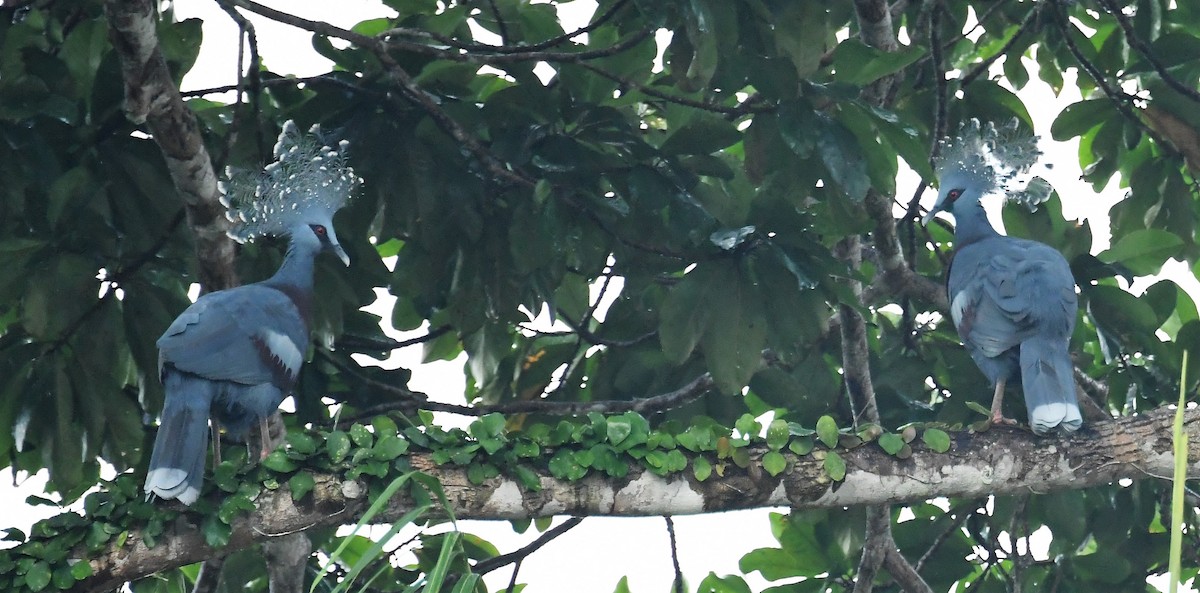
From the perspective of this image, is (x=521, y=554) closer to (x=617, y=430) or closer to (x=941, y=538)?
(x=617, y=430)

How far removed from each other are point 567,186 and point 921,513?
2.15 m

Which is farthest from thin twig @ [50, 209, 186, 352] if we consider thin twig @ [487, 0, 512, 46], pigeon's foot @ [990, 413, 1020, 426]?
pigeon's foot @ [990, 413, 1020, 426]

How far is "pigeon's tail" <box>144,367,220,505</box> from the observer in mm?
2818

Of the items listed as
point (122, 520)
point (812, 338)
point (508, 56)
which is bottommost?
point (122, 520)

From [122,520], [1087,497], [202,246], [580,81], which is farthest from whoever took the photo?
[1087,497]

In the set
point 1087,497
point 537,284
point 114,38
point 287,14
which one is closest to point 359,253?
point 537,284

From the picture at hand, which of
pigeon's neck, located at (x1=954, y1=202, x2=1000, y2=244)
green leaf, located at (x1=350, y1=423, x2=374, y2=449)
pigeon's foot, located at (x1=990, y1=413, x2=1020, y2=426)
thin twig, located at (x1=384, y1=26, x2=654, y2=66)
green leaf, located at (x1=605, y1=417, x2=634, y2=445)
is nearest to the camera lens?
green leaf, located at (x1=350, y1=423, x2=374, y2=449)

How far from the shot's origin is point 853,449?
10.9ft

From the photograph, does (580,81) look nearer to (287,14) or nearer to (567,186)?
(567,186)

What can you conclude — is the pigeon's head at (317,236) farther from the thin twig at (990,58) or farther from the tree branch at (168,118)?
the thin twig at (990,58)

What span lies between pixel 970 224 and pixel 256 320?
97.7 inches

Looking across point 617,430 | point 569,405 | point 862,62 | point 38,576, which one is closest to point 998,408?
point 862,62

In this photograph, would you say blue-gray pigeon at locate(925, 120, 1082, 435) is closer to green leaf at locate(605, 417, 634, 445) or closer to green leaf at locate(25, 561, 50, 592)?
green leaf at locate(605, 417, 634, 445)

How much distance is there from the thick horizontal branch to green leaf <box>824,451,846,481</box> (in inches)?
1.2
